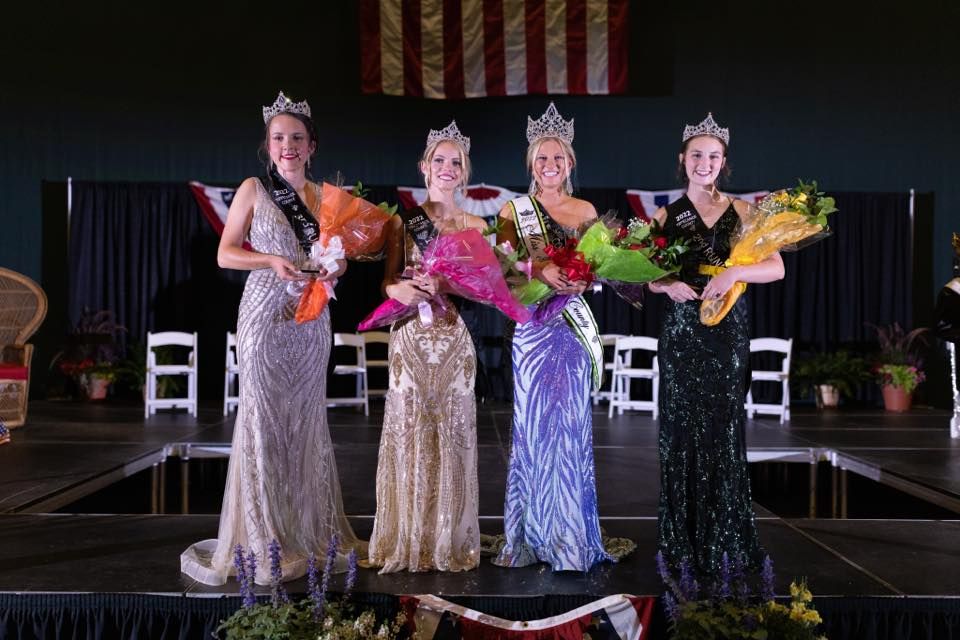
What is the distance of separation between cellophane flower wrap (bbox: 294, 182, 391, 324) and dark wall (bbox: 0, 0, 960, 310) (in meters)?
7.42

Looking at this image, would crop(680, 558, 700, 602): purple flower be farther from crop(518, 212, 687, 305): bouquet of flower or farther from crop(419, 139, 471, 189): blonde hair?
crop(419, 139, 471, 189): blonde hair

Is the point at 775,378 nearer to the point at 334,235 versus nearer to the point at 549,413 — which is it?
the point at 549,413

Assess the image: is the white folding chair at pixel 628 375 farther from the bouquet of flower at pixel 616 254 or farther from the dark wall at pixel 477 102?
the bouquet of flower at pixel 616 254

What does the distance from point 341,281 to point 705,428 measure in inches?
289

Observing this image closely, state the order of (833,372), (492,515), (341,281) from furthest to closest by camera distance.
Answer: (341,281) < (833,372) < (492,515)

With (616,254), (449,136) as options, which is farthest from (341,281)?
(616,254)

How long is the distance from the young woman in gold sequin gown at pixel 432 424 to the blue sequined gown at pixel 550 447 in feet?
0.58

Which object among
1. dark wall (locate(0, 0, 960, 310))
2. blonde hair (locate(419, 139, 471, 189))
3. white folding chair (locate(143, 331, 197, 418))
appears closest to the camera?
blonde hair (locate(419, 139, 471, 189))

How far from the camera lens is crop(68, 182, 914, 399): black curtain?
1006 centimetres

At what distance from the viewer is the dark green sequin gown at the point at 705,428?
3.09 metres

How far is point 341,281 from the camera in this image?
10016mm

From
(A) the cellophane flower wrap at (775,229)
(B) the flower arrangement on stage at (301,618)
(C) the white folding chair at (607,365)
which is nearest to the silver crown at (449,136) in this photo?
(A) the cellophane flower wrap at (775,229)

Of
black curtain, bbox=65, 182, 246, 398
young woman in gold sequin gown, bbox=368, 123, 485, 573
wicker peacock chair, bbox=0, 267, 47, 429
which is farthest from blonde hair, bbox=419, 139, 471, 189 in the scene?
black curtain, bbox=65, 182, 246, 398

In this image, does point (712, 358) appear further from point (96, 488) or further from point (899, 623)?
point (96, 488)
